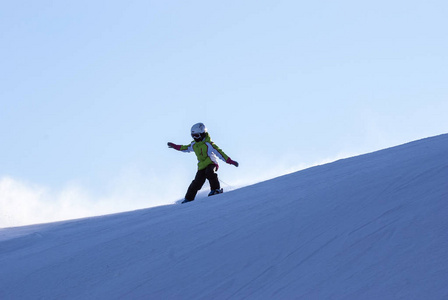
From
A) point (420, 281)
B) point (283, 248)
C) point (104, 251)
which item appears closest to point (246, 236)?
point (283, 248)

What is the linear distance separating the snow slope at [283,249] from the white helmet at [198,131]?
11.8 ft

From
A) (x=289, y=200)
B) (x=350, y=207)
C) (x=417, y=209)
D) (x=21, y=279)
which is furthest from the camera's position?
(x=289, y=200)

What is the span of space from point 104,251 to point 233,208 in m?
1.26

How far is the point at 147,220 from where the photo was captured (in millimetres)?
6695

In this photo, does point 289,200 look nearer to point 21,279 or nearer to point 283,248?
point 283,248

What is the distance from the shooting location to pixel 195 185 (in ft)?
32.8

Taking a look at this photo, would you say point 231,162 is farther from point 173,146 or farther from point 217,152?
point 173,146

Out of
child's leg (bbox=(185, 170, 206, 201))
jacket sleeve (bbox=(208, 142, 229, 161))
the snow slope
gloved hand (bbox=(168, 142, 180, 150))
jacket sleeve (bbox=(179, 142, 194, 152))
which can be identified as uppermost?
gloved hand (bbox=(168, 142, 180, 150))

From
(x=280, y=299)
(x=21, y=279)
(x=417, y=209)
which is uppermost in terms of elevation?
(x=21, y=279)

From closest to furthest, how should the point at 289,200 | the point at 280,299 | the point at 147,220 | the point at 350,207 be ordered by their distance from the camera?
1. the point at 280,299
2. the point at 350,207
3. the point at 289,200
4. the point at 147,220

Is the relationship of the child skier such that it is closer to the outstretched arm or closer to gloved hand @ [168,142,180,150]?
the outstretched arm

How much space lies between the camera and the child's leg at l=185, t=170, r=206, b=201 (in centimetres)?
998

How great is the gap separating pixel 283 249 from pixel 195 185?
581 cm

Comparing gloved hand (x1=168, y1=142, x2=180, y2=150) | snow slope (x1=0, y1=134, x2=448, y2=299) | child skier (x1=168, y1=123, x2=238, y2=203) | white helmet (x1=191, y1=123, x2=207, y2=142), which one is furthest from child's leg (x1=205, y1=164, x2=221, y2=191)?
snow slope (x1=0, y1=134, x2=448, y2=299)
